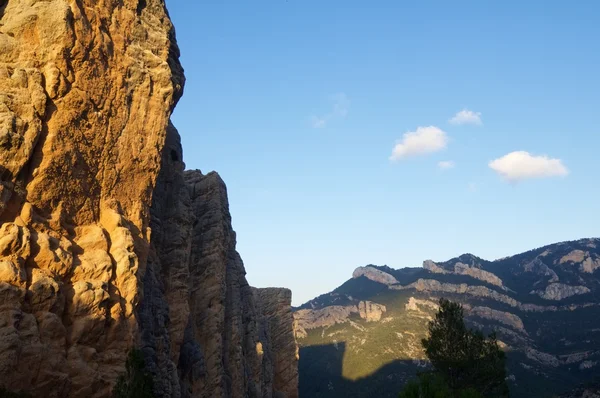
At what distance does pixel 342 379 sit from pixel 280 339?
180 ft

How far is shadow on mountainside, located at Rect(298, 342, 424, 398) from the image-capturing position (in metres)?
115

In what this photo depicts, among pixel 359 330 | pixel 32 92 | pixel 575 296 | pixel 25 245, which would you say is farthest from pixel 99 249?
pixel 575 296

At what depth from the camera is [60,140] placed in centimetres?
2386

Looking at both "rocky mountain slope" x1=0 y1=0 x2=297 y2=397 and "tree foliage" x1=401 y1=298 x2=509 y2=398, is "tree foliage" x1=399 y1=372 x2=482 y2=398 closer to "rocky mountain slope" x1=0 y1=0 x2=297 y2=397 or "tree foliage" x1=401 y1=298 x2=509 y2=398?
"tree foliage" x1=401 y1=298 x2=509 y2=398

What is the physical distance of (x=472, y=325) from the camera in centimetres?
14825

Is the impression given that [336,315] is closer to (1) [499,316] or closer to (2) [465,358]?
(1) [499,316]

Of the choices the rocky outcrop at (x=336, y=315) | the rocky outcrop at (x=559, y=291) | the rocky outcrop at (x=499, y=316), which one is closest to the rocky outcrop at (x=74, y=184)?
the rocky outcrop at (x=336, y=315)

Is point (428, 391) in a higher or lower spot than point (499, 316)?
lower

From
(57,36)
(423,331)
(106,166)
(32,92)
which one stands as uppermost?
(57,36)

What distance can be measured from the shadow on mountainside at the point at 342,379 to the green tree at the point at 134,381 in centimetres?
9467

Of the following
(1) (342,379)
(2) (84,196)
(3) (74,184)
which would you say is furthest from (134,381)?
(1) (342,379)

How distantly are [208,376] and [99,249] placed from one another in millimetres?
20106

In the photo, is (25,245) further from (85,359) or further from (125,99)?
(125,99)

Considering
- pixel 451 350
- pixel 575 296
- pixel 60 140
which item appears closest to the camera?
pixel 60 140
